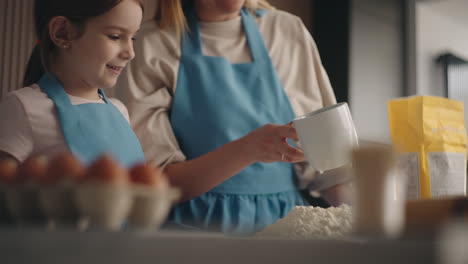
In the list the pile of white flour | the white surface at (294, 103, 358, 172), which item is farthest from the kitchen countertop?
the white surface at (294, 103, 358, 172)

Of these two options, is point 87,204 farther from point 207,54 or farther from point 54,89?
point 207,54

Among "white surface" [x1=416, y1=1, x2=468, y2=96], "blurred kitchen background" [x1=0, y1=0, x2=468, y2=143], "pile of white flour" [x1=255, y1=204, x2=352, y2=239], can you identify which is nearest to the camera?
"pile of white flour" [x1=255, y1=204, x2=352, y2=239]

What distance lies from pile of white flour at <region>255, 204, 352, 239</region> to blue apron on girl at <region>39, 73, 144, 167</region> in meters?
0.32

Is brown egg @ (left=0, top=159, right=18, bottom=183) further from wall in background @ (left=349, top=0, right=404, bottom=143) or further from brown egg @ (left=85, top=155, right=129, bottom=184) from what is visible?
wall in background @ (left=349, top=0, right=404, bottom=143)

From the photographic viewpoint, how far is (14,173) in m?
0.42

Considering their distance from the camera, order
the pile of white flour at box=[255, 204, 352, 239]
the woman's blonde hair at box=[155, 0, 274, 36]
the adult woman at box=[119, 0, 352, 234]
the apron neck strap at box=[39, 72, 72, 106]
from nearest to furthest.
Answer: the pile of white flour at box=[255, 204, 352, 239]
the apron neck strap at box=[39, 72, 72, 106]
the adult woman at box=[119, 0, 352, 234]
the woman's blonde hair at box=[155, 0, 274, 36]

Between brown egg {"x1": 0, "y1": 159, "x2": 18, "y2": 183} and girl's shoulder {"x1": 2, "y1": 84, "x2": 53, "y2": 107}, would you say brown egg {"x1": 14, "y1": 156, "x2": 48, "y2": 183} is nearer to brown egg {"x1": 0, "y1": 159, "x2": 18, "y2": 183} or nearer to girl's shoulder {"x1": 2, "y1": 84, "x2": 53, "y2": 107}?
brown egg {"x1": 0, "y1": 159, "x2": 18, "y2": 183}

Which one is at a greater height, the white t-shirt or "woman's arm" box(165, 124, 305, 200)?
the white t-shirt

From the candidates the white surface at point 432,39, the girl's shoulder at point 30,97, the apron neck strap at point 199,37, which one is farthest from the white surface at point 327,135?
the white surface at point 432,39

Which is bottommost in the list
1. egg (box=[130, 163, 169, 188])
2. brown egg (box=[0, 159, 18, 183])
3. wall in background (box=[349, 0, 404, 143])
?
wall in background (box=[349, 0, 404, 143])

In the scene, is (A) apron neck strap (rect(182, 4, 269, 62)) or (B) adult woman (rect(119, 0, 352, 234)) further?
(A) apron neck strap (rect(182, 4, 269, 62))

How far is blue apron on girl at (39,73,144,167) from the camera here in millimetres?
931

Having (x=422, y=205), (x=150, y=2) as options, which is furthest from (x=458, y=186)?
(x=150, y=2)

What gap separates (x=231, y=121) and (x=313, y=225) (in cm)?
60
